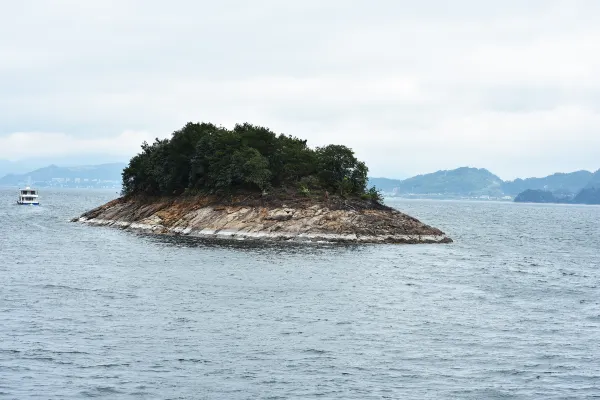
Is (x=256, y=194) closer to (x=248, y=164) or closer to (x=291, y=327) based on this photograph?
(x=248, y=164)

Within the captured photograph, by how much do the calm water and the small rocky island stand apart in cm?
2149

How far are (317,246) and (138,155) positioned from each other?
7334 centimetres

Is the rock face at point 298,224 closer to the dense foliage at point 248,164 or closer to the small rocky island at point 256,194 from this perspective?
the small rocky island at point 256,194

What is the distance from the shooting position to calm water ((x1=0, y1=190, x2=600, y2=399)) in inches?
1305

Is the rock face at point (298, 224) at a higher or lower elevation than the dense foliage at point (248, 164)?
lower

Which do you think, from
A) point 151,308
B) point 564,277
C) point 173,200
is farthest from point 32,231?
point 564,277

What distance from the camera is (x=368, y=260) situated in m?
80.1

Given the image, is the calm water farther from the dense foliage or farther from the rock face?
the dense foliage

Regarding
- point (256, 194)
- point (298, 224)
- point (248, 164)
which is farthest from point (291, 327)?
point (248, 164)

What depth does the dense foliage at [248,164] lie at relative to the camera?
116 meters

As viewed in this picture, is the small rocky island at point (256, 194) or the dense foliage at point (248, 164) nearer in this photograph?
the small rocky island at point (256, 194)

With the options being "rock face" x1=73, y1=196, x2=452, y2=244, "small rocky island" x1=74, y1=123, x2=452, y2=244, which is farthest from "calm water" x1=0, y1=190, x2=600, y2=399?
"small rocky island" x1=74, y1=123, x2=452, y2=244

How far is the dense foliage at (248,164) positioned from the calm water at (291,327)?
113 feet

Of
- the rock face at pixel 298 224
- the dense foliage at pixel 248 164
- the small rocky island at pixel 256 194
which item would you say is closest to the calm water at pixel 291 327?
the rock face at pixel 298 224
